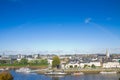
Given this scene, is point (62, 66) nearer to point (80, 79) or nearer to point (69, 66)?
point (69, 66)

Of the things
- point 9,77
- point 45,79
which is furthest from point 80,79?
point 9,77

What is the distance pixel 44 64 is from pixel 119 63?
19821mm

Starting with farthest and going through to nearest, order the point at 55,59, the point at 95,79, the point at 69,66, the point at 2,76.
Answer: the point at 69,66 < the point at 55,59 < the point at 95,79 < the point at 2,76

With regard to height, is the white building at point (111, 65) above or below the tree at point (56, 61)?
below

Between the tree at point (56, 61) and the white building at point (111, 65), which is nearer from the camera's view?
the tree at point (56, 61)

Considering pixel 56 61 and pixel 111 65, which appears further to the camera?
pixel 111 65

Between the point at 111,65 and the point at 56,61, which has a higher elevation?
the point at 56,61

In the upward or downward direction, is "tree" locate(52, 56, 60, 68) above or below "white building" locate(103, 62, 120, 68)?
above

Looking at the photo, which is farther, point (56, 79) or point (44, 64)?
point (44, 64)

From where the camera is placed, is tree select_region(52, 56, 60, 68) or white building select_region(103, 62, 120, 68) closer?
tree select_region(52, 56, 60, 68)

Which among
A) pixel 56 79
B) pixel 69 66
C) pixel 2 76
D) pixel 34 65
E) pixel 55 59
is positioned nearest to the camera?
pixel 2 76

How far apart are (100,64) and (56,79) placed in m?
26.4

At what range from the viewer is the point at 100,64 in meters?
59.7

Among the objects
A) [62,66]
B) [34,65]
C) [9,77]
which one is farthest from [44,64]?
[9,77]
